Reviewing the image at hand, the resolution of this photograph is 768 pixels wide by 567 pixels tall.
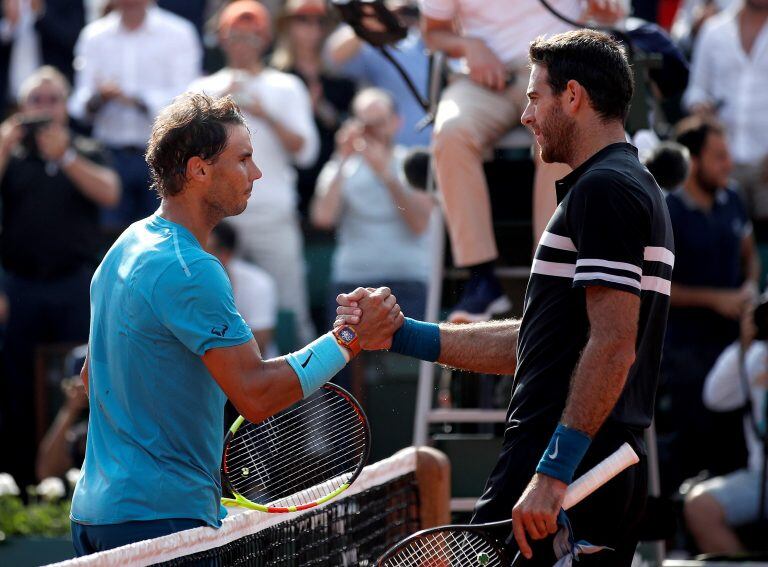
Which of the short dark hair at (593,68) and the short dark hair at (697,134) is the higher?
the short dark hair at (593,68)

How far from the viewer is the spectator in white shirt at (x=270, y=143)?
370 inches

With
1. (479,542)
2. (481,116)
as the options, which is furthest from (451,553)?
(481,116)

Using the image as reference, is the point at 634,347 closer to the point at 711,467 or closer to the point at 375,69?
the point at 711,467

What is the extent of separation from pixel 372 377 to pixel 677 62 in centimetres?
345

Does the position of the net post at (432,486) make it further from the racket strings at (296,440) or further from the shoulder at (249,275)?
the shoulder at (249,275)

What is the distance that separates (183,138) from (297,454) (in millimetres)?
1157

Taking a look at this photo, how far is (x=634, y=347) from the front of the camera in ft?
12.3

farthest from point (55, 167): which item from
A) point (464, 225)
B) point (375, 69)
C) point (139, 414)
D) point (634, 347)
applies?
point (634, 347)

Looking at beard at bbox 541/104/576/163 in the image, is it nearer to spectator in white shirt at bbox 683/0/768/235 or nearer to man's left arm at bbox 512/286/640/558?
man's left arm at bbox 512/286/640/558

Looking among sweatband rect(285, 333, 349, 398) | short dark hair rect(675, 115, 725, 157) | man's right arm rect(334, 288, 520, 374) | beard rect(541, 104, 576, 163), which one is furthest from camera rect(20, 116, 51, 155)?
beard rect(541, 104, 576, 163)

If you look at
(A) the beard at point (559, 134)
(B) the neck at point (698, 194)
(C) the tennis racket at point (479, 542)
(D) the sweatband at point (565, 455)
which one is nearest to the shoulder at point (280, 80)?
(B) the neck at point (698, 194)

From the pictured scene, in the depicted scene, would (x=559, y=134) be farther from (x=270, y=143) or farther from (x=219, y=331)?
(x=270, y=143)

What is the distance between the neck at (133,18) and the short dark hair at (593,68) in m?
6.58

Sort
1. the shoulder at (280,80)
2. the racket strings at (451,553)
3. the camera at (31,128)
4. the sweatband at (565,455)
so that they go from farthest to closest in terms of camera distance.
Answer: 1. the shoulder at (280,80)
2. the camera at (31,128)
3. the racket strings at (451,553)
4. the sweatband at (565,455)
